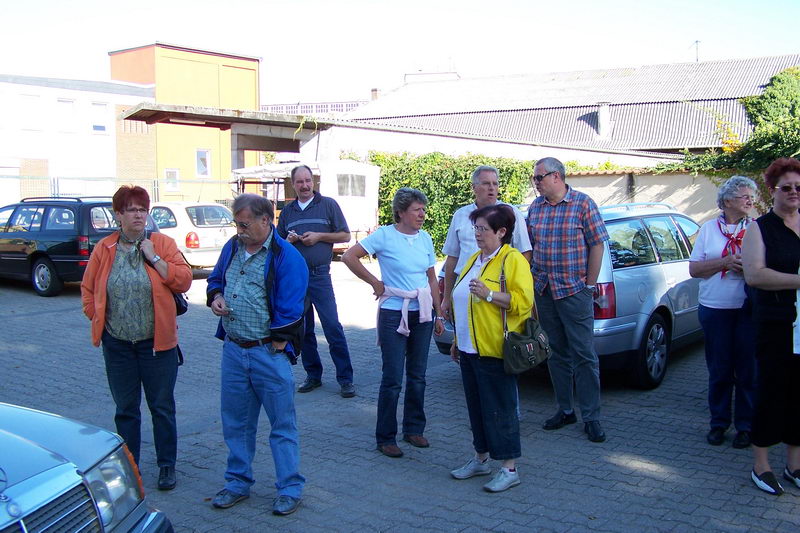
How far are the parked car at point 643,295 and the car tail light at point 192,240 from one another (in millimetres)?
9411

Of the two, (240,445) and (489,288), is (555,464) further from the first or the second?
(240,445)

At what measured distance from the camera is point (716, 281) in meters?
5.51

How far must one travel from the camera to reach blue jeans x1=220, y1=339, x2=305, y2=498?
4.41m

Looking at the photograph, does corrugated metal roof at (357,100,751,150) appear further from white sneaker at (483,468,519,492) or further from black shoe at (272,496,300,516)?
black shoe at (272,496,300,516)

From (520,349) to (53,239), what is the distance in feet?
38.2

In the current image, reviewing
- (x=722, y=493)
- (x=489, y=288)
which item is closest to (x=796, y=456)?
(x=722, y=493)

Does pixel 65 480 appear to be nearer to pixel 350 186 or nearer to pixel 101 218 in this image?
pixel 101 218

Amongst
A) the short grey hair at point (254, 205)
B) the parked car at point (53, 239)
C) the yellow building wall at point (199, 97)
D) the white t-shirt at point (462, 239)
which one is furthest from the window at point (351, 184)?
the yellow building wall at point (199, 97)

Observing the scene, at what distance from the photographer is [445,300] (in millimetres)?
5715

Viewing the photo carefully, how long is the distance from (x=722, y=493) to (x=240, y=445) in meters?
2.94

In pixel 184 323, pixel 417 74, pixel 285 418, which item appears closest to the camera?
pixel 285 418

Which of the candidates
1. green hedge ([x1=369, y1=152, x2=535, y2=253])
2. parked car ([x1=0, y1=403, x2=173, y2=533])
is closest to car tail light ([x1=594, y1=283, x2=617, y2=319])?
parked car ([x1=0, y1=403, x2=173, y2=533])

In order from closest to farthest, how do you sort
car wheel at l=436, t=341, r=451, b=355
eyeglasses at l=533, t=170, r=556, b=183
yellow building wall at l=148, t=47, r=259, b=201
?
eyeglasses at l=533, t=170, r=556, b=183
car wheel at l=436, t=341, r=451, b=355
yellow building wall at l=148, t=47, r=259, b=201

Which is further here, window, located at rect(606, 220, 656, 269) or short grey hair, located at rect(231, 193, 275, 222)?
window, located at rect(606, 220, 656, 269)
